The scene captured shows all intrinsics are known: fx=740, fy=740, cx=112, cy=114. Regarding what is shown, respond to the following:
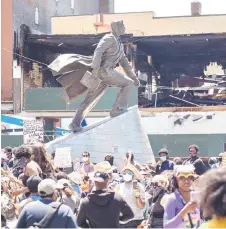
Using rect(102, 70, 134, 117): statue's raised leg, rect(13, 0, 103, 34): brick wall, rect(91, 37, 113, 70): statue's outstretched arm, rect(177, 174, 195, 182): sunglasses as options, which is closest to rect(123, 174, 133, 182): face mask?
rect(177, 174, 195, 182): sunglasses

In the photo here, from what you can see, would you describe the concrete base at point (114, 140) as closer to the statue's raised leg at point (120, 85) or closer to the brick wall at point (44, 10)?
the statue's raised leg at point (120, 85)

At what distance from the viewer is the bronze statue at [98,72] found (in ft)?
52.3

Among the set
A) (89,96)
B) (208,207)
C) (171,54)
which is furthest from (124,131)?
(171,54)

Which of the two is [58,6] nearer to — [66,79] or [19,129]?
[19,129]

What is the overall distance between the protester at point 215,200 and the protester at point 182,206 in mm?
1509

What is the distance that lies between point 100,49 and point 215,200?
1159 cm

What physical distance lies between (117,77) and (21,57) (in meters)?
21.4

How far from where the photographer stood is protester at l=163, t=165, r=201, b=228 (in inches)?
242

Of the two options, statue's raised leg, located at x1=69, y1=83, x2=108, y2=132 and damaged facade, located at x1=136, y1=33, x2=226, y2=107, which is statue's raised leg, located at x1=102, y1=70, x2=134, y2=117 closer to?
statue's raised leg, located at x1=69, y1=83, x2=108, y2=132

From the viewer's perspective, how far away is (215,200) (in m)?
4.39

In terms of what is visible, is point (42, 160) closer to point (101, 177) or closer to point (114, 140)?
point (101, 177)

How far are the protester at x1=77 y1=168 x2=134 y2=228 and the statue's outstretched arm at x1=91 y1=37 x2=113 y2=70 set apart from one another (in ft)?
30.4

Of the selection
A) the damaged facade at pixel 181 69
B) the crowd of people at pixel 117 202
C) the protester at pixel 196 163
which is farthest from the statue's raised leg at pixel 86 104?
the damaged facade at pixel 181 69

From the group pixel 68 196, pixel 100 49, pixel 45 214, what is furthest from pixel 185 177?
pixel 100 49
